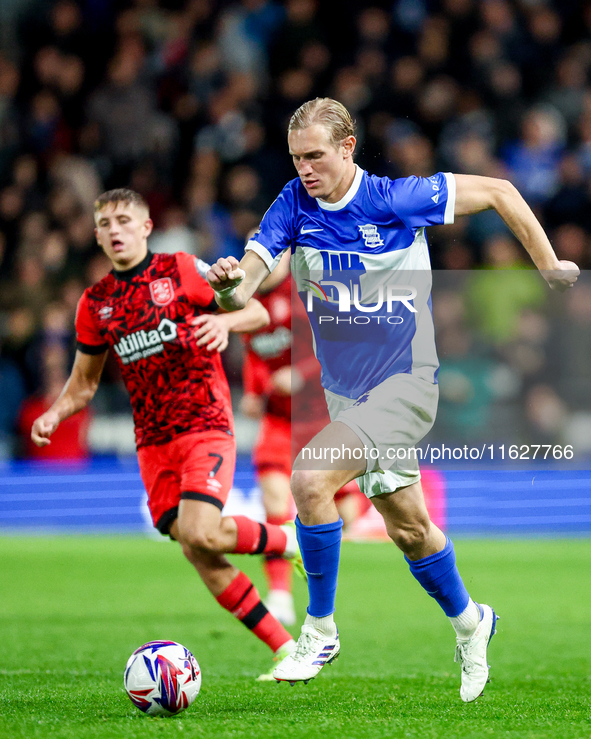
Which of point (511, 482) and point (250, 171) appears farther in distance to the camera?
point (250, 171)

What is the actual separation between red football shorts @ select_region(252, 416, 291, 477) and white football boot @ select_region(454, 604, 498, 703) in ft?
9.73

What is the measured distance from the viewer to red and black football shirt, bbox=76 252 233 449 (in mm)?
5395

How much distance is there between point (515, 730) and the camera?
12.6 feet

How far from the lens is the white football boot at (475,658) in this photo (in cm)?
446

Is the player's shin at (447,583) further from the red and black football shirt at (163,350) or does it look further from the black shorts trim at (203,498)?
the red and black football shirt at (163,350)

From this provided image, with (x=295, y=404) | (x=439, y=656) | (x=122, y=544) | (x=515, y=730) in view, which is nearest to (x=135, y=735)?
(x=515, y=730)

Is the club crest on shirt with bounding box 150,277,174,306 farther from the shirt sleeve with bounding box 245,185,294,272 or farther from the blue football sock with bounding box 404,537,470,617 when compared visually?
the blue football sock with bounding box 404,537,470,617

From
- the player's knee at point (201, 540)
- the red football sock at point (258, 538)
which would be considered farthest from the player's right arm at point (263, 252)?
the red football sock at point (258, 538)

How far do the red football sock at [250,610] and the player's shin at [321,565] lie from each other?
918 millimetres

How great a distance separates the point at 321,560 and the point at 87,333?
196 centimetres

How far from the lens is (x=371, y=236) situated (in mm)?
4512

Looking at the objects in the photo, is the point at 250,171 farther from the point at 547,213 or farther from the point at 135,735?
the point at 135,735

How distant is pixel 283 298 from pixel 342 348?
2.96m

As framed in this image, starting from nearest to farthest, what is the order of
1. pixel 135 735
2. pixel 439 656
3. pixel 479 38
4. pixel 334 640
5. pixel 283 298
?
1. pixel 135 735
2. pixel 334 640
3. pixel 439 656
4. pixel 283 298
5. pixel 479 38
